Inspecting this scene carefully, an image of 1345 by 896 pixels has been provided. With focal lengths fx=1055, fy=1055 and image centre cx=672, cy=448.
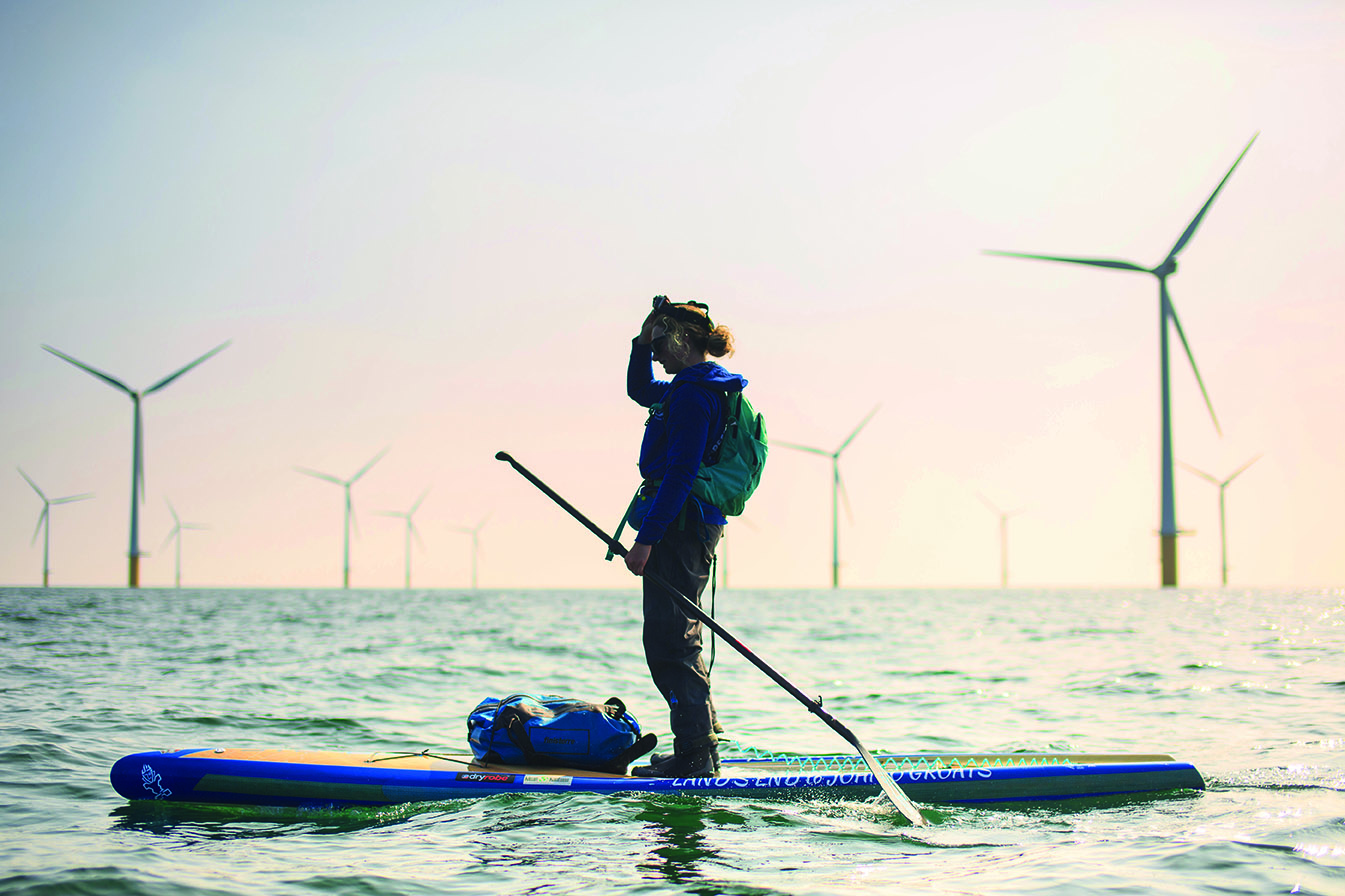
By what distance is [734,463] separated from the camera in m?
6.11

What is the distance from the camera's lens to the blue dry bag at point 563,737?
666 cm

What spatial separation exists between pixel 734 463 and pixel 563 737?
2.15m

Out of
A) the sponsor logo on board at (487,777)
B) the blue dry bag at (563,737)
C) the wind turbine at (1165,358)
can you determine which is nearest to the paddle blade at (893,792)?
the blue dry bag at (563,737)

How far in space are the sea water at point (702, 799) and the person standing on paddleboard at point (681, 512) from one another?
628 millimetres

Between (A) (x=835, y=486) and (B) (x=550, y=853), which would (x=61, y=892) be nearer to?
(B) (x=550, y=853)

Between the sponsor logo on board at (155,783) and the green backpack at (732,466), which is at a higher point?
the green backpack at (732,466)

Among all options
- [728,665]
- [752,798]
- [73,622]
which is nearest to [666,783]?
[752,798]

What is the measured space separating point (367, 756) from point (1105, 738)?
6.12 meters

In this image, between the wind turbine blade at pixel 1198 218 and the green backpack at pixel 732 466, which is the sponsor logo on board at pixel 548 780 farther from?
the wind turbine blade at pixel 1198 218

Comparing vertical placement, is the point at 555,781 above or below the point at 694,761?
below

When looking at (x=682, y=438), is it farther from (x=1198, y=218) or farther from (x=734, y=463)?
(x=1198, y=218)

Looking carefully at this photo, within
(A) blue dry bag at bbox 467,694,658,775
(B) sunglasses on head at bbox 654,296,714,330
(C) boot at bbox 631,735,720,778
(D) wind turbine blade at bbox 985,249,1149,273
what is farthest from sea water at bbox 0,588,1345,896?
(D) wind turbine blade at bbox 985,249,1149,273

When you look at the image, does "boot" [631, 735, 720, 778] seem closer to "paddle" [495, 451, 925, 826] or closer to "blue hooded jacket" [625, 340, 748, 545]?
"paddle" [495, 451, 925, 826]

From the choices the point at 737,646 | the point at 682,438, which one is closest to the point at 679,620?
the point at 737,646
